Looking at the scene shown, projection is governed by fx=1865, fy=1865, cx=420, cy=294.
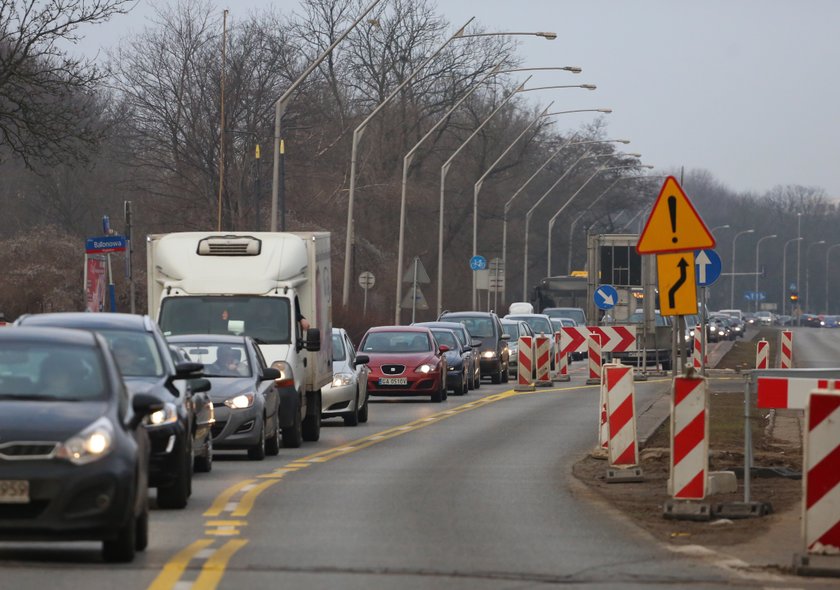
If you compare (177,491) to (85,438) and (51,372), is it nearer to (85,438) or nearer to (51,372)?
(51,372)

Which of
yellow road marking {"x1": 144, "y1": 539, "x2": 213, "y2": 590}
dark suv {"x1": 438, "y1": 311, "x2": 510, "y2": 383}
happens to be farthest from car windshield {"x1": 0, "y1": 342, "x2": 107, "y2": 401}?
dark suv {"x1": 438, "y1": 311, "x2": 510, "y2": 383}

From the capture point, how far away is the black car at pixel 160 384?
46.3 ft

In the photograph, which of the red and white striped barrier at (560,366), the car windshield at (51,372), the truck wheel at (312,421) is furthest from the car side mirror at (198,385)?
the red and white striped barrier at (560,366)

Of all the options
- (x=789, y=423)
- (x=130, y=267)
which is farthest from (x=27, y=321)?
(x=130, y=267)

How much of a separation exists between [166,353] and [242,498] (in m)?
1.41

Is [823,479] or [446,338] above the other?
[823,479]

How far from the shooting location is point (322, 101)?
71.5m

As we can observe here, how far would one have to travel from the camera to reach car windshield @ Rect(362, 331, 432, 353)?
1406 inches

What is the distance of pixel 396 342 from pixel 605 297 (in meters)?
11.2

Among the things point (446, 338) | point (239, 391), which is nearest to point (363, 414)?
point (239, 391)

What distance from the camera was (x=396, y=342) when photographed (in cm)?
3591

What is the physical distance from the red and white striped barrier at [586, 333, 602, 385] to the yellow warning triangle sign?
23895 millimetres

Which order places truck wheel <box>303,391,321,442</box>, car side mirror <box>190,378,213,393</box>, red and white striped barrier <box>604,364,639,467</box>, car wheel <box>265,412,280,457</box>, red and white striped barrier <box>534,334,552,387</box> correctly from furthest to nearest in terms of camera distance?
red and white striped barrier <box>534,334,552,387</box> → truck wheel <box>303,391,321,442</box> → car wheel <box>265,412,280,457</box> → red and white striped barrier <box>604,364,639,467</box> → car side mirror <box>190,378,213,393</box>

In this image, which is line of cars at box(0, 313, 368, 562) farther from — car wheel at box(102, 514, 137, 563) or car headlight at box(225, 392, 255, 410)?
car headlight at box(225, 392, 255, 410)
